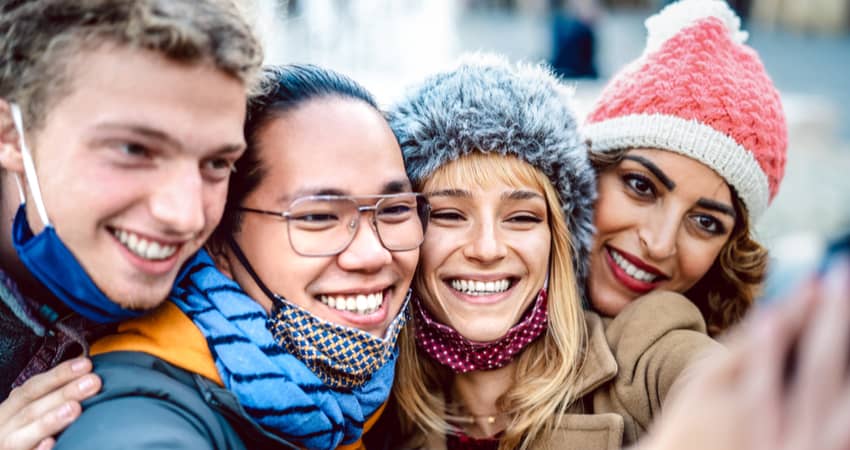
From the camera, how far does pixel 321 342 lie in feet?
8.89

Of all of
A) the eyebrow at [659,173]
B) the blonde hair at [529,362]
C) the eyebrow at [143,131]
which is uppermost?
the eyebrow at [143,131]

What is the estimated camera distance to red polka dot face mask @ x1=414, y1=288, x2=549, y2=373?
3.19 meters

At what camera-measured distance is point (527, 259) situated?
3.17 metres

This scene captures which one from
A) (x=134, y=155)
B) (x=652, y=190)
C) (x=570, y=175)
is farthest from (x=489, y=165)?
(x=134, y=155)

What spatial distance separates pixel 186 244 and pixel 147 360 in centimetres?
36

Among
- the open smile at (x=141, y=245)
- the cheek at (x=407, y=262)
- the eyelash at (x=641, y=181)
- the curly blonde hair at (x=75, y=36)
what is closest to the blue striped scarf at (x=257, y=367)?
the open smile at (x=141, y=245)

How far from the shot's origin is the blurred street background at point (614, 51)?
9836mm

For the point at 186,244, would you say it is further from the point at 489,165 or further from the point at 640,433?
Result: the point at 640,433

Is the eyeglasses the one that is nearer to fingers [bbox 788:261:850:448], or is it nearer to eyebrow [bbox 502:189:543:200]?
eyebrow [bbox 502:189:543:200]

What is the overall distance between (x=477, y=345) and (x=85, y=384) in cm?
144

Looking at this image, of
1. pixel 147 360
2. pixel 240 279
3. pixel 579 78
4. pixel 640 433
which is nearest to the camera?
pixel 147 360

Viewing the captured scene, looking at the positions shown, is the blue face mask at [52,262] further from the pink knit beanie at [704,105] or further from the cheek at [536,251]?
the pink knit beanie at [704,105]

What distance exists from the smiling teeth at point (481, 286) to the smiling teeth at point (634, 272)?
0.79 m

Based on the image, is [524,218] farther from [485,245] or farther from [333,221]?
[333,221]
